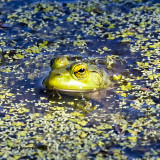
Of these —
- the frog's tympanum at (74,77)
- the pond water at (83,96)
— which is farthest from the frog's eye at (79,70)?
the pond water at (83,96)

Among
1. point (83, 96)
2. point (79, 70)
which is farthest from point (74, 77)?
point (83, 96)

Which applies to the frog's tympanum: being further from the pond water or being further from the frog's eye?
the pond water

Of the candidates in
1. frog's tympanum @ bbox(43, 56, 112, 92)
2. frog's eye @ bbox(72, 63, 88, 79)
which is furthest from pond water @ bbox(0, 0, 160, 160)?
frog's eye @ bbox(72, 63, 88, 79)

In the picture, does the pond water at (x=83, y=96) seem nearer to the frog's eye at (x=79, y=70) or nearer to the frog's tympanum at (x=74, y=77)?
the frog's tympanum at (x=74, y=77)

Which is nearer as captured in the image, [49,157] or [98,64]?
[49,157]

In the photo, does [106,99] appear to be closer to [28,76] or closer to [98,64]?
[98,64]

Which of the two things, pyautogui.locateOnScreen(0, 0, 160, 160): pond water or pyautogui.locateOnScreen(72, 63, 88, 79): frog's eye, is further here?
pyautogui.locateOnScreen(72, 63, 88, 79): frog's eye

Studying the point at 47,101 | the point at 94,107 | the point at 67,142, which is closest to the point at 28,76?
the point at 47,101

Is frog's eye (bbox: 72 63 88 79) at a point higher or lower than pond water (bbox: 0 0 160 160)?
higher
